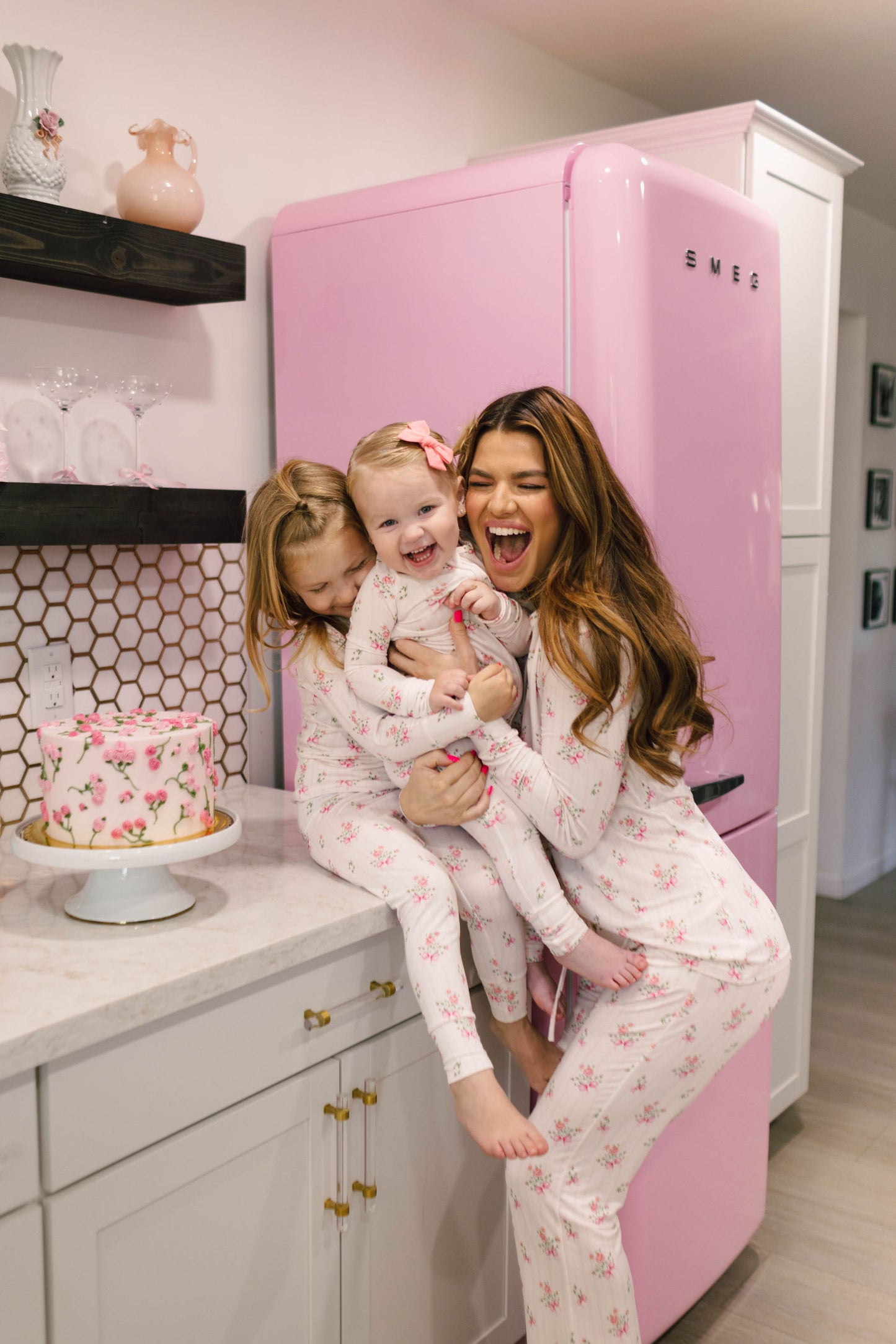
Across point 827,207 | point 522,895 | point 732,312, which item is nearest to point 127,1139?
point 522,895

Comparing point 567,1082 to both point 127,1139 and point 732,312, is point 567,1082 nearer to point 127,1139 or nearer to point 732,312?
point 127,1139

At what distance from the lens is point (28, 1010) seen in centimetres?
111

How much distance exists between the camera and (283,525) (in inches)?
60.6

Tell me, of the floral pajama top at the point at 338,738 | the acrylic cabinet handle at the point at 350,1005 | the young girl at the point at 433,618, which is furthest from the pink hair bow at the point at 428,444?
the acrylic cabinet handle at the point at 350,1005

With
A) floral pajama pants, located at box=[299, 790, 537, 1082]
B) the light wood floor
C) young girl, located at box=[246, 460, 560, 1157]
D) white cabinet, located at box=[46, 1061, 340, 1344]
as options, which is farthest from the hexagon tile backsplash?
the light wood floor

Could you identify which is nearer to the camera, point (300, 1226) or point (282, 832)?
point (300, 1226)

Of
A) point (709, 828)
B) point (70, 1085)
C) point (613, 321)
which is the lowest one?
point (70, 1085)

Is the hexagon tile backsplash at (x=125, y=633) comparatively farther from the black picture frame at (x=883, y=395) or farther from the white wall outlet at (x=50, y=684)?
the black picture frame at (x=883, y=395)

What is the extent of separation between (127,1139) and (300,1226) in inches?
13.6

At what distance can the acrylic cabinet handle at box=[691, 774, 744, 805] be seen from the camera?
1.90 metres

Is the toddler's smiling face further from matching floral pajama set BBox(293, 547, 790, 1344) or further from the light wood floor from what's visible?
the light wood floor

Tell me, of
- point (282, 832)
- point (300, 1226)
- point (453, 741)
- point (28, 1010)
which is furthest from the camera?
point (282, 832)

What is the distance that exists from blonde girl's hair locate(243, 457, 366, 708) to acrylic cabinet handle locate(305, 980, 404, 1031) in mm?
412

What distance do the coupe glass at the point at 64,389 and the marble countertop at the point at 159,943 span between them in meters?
0.57
